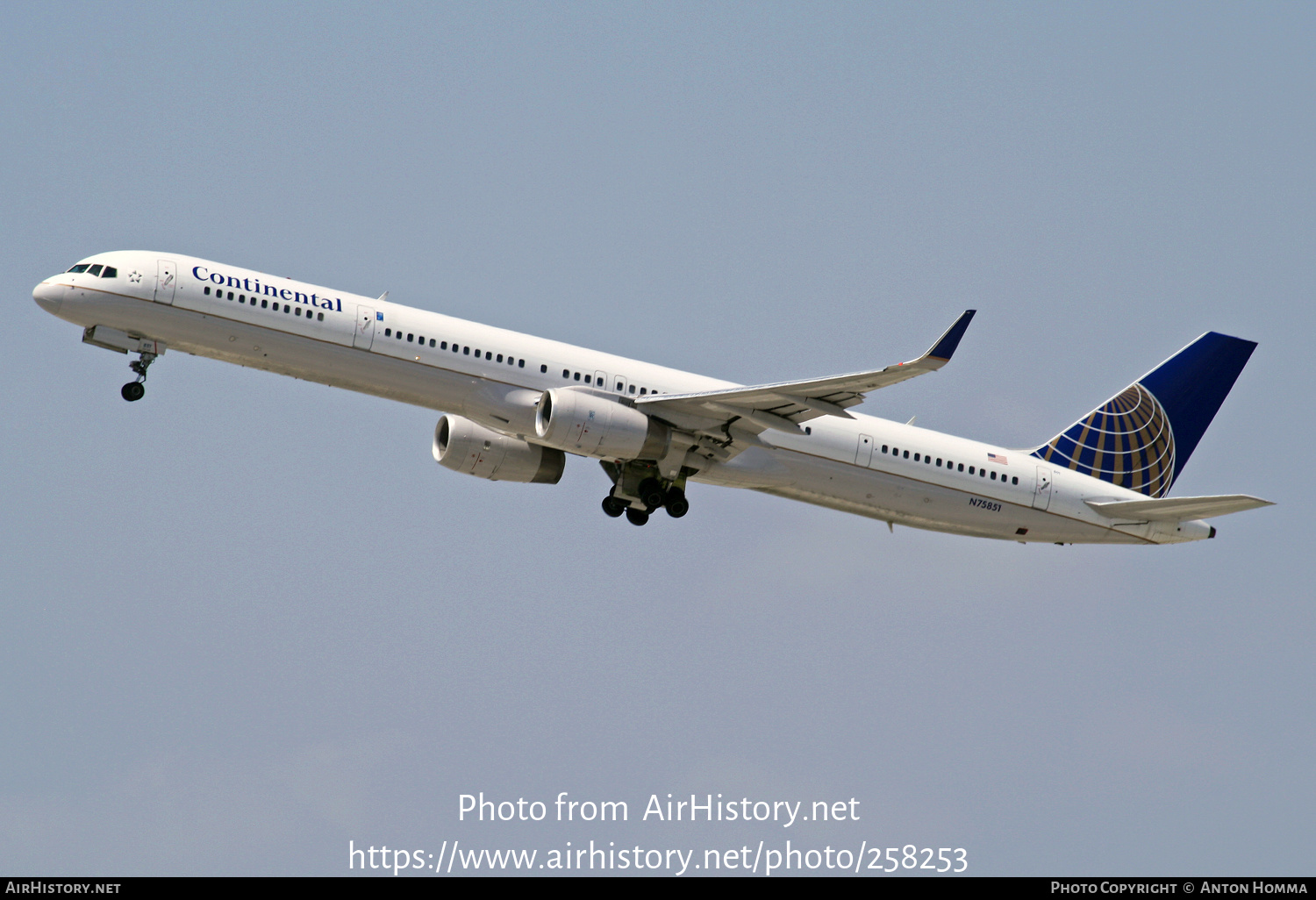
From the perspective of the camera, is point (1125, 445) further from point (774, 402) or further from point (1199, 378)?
point (774, 402)

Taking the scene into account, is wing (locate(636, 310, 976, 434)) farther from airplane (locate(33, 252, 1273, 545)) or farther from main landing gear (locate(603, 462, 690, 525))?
main landing gear (locate(603, 462, 690, 525))

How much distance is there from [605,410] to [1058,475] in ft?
49.6

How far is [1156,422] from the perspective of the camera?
168ft

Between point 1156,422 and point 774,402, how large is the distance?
643 inches

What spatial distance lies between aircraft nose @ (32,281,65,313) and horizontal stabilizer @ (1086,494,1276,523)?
2981cm

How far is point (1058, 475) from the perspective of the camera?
4800cm

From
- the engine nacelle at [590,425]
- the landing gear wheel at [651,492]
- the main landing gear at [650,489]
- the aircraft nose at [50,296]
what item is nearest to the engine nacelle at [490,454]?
the main landing gear at [650,489]

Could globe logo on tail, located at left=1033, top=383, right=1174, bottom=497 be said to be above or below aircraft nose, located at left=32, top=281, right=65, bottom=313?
above

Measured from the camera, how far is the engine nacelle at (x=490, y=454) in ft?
152

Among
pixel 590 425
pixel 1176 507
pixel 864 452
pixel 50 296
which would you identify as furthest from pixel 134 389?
pixel 1176 507

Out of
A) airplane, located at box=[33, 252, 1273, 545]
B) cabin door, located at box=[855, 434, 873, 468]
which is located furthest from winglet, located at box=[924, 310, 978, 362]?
cabin door, located at box=[855, 434, 873, 468]

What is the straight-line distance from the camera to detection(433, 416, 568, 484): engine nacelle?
46.4m

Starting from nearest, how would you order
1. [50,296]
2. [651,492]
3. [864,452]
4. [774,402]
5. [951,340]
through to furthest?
1. [951,340]
2. [50,296]
3. [774,402]
4. [651,492]
5. [864,452]

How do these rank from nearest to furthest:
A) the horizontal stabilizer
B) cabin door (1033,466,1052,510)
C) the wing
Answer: the wing, the horizontal stabilizer, cabin door (1033,466,1052,510)
